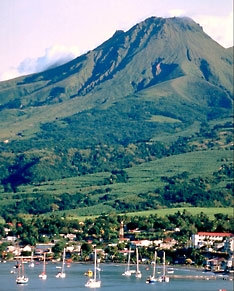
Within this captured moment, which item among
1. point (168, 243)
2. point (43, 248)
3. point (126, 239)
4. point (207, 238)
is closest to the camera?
point (207, 238)

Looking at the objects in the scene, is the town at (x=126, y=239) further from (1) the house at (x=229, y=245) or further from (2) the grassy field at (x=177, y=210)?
(2) the grassy field at (x=177, y=210)

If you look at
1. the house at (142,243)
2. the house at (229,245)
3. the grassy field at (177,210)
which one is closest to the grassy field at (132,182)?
the grassy field at (177,210)

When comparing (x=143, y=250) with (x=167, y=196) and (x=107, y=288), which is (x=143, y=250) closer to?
(x=107, y=288)

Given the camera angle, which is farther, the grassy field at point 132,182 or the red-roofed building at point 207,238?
the grassy field at point 132,182

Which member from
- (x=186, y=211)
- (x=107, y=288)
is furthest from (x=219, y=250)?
(x=186, y=211)

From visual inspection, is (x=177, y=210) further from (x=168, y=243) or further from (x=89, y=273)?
(x=89, y=273)

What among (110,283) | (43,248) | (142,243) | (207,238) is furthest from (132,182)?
(110,283)

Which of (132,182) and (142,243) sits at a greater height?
(132,182)

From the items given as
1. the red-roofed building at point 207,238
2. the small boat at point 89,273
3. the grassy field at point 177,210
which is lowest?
the small boat at point 89,273
